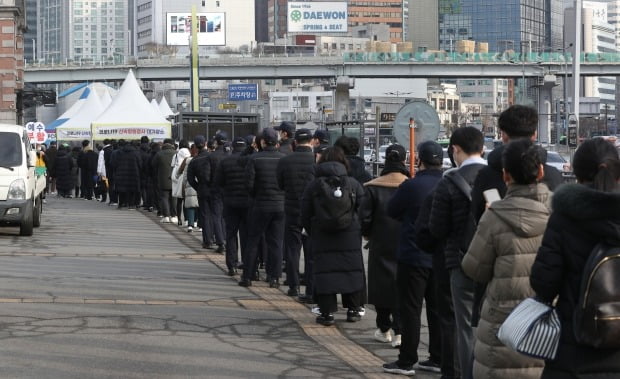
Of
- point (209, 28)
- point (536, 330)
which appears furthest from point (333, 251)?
point (209, 28)

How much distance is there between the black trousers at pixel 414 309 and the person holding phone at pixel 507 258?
2.74 metres

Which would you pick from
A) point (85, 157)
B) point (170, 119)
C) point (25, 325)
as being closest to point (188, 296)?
point (25, 325)

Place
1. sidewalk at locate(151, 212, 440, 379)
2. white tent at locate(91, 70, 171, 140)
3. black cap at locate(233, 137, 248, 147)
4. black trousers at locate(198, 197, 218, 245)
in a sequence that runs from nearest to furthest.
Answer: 1. sidewalk at locate(151, 212, 440, 379)
2. black cap at locate(233, 137, 248, 147)
3. black trousers at locate(198, 197, 218, 245)
4. white tent at locate(91, 70, 171, 140)

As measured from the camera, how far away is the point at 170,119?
47.1 metres

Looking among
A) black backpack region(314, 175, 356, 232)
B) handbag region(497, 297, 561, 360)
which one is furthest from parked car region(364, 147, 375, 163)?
handbag region(497, 297, 561, 360)

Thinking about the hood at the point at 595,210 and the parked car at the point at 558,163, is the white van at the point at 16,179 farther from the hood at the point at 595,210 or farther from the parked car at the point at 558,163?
the parked car at the point at 558,163

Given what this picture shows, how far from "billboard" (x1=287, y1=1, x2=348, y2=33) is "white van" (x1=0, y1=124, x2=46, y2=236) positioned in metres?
102

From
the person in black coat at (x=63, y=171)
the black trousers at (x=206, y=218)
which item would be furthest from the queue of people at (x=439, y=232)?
the person in black coat at (x=63, y=171)

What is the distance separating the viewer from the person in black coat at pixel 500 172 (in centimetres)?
688

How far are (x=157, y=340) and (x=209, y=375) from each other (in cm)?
170

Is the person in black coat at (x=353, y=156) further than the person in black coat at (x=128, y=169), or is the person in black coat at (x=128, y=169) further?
the person in black coat at (x=128, y=169)

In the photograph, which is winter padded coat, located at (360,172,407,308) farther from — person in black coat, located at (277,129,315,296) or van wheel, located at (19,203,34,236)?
van wheel, located at (19,203,34,236)

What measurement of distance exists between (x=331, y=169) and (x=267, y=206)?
10.1ft

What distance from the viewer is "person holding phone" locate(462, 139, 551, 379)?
604cm
